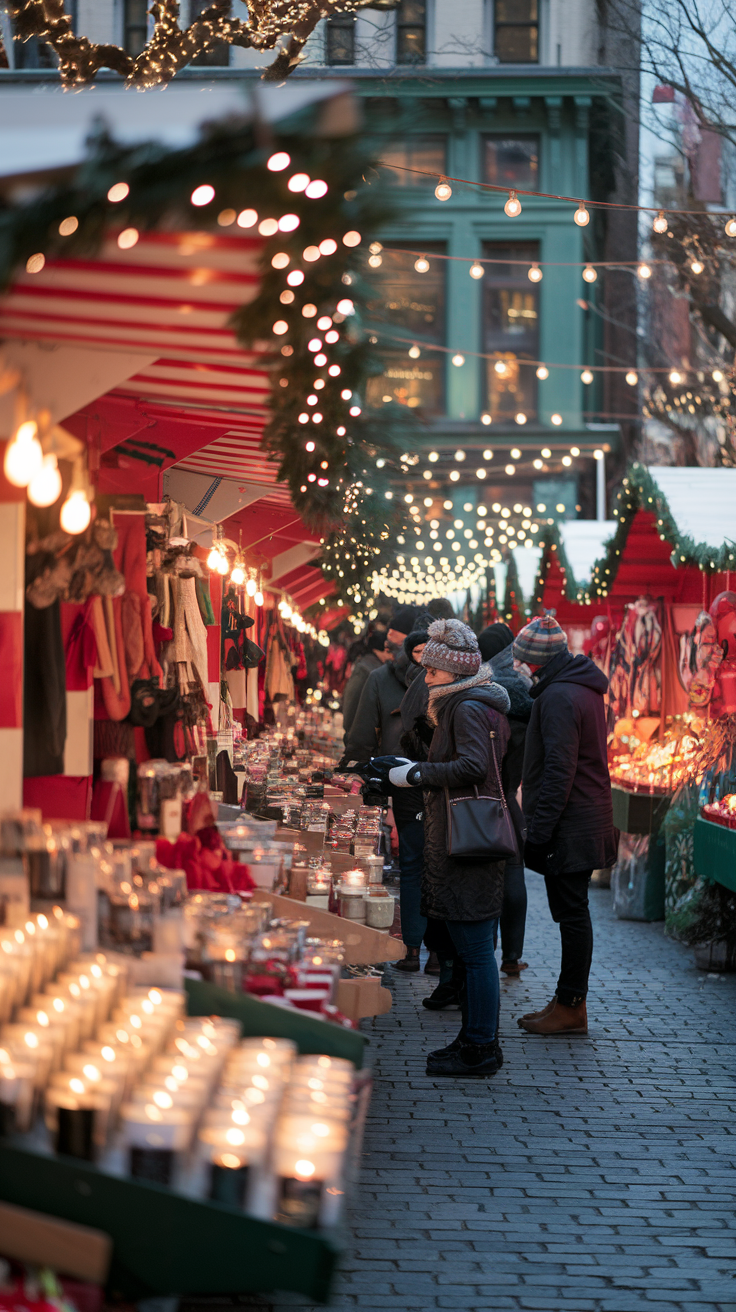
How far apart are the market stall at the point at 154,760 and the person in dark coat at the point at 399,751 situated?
7.34 feet

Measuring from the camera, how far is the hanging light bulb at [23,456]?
3.11 m

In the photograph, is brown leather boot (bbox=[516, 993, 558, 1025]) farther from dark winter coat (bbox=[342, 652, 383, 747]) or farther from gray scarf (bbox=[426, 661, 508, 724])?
dark winter coat (bbox=[342, 652, 383, 747])

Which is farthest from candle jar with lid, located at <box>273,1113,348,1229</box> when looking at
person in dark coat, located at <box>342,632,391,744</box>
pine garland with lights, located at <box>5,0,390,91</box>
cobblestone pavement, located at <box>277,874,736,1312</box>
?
person in dark coat, located at <box>342,632,391,744</box>

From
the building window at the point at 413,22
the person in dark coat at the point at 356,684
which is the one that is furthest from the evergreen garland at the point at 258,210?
the building window at the point at 413,22

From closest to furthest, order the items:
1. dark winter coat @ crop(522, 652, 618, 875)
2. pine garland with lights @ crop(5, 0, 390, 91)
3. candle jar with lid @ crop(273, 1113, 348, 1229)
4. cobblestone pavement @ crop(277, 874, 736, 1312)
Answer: candle jar with lid @ crop(273, 1113, 348, 1229) < cobblestone pavement @ crop(277, 874, 736, 1312) < dark winter coat @ crop(522, 652, 618, 875) < pine garland with lights @ crop(5, 0, 390, 91)

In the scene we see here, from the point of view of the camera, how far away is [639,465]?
397 inches

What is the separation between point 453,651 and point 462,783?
611 millimetres

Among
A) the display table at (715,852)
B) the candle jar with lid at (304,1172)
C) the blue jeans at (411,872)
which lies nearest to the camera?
the candle jar with lid at (304,1172)

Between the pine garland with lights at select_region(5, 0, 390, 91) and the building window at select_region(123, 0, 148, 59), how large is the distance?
19.3 m

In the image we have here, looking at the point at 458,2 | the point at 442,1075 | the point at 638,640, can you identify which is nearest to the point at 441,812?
the point at 442,1075

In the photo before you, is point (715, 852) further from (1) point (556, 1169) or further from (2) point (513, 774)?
(1) point (556, 1169)

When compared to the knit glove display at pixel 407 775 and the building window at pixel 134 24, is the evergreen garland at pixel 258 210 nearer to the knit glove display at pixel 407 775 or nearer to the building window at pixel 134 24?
the knit glove display at pixel 407 775

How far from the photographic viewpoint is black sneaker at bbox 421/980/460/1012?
24.7 feet

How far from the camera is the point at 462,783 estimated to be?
6066mm
